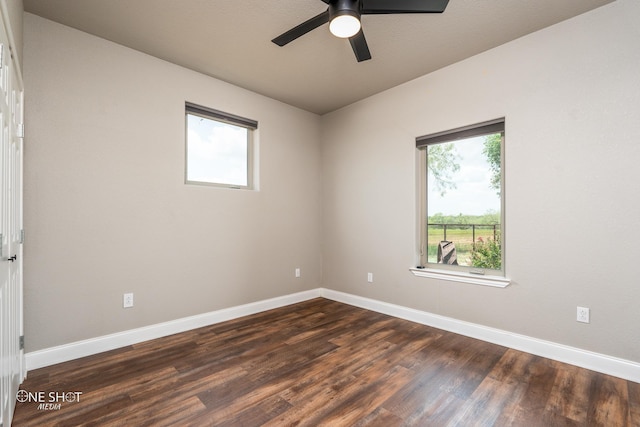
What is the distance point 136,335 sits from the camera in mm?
2752

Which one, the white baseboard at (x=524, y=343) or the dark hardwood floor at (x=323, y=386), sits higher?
the white baseboard at (x=524, y=343)

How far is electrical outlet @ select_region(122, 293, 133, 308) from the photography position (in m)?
2.71

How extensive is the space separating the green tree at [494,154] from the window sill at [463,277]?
33.0 inches

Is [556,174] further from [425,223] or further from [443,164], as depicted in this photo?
[425,223]

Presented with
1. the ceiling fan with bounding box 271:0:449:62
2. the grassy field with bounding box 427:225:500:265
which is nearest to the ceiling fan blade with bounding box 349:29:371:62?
the ceiling fan with bounding box 271:0:449:62

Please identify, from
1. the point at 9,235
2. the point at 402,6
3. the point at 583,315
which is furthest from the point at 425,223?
the point at 9,235

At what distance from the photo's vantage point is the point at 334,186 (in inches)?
171

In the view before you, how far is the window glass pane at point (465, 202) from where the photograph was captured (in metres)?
2.97

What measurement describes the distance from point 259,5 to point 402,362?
2957mm

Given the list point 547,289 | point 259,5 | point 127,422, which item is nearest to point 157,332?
point 127,422

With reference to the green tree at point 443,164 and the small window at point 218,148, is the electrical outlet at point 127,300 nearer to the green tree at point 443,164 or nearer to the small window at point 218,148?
the small window at point 218,148

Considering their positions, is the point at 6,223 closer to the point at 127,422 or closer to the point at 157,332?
the point at 127,422


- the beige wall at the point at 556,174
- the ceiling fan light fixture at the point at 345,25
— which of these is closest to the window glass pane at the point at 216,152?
the beige wall at the point at 556,174

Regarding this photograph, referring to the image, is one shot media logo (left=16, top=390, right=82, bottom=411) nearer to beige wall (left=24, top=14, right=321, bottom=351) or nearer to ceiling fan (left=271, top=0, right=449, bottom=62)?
beige wall (left=24, top=14, right=321, bottom=351)
